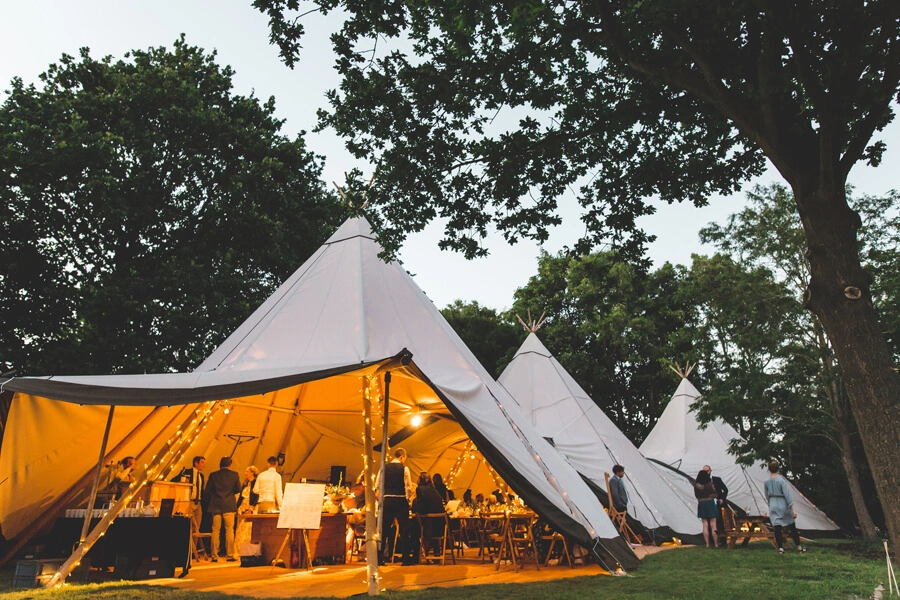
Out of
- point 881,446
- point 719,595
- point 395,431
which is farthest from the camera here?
point 395,431

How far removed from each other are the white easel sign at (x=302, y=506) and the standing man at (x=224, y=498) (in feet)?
7.21

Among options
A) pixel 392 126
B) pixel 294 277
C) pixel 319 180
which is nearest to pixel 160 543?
pixel 294 277

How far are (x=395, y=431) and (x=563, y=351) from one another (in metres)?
14.7

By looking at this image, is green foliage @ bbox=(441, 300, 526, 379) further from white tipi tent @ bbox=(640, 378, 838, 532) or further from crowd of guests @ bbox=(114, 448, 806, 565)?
crowd of guests @ bbox=(114, 448, 806, 565)

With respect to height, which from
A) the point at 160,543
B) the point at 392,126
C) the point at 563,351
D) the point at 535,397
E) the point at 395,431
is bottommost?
the point at 160,543

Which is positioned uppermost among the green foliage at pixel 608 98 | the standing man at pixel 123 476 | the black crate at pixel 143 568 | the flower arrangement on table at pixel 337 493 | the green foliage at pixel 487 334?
the green foliage at pixel 487 334

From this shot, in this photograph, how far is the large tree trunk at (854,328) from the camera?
4578 millimetres

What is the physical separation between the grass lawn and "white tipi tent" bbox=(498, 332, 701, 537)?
452 centimetres

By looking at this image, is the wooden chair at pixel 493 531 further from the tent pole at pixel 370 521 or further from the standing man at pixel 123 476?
the standing man at pixel 123 476

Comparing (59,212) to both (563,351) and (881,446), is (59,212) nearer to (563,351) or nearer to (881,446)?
(881,446)

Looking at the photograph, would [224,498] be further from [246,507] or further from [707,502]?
[707,502]

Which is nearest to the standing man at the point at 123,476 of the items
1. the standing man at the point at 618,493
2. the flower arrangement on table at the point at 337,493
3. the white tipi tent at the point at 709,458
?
the flower arrangement on table at the point at 337,493

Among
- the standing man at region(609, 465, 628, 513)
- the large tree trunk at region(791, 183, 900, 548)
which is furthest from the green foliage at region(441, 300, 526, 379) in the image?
the large tree trunk at region(791, 183, 900, 548)

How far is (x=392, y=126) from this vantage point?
7152 mm
